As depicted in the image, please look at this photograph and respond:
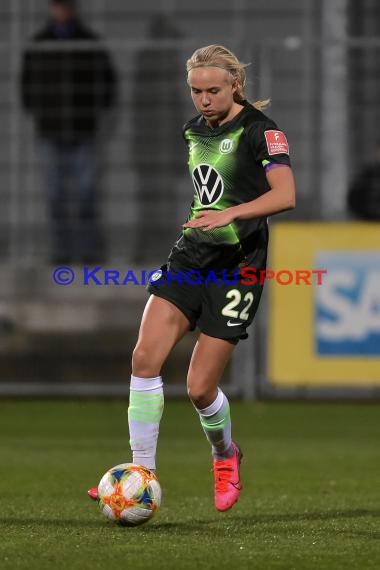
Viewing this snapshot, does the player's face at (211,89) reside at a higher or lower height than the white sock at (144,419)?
higher

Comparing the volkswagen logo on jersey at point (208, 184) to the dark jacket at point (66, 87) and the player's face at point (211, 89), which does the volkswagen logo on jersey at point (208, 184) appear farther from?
the dark jacket at point (66, 87)

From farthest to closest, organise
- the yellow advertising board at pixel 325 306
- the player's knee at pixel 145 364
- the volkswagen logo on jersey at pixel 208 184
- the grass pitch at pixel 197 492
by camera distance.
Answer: the yellow advertising board at pixel 325 306
the volkswagen logo on jersey at pixel 208 184
the player's knee at pixel 145 364
the grass pitch at pixel 197 492

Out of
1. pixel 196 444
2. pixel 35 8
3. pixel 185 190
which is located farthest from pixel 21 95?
pixel 196 444

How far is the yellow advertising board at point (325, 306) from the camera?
1267 cm

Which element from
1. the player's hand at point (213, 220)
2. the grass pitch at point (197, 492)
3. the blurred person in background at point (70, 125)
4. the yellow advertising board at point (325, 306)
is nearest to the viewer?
the grass pitch at point (197, 492)

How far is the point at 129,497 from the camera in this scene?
620 cm

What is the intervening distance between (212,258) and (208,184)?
0.32 metres

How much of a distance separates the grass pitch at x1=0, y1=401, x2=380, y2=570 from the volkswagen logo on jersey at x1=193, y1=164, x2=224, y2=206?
1376 mm

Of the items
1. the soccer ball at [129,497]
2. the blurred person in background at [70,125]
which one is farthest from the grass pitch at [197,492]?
the blurred person in background at [70,125]

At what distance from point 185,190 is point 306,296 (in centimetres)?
156

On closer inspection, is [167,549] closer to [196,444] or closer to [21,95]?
[196,444]

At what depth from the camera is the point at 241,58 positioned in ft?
42.6

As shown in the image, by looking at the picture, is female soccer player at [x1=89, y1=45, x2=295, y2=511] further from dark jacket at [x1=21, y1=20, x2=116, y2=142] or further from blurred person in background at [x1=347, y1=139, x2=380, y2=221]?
dark jacket at [x1=21, y1=20, x2=116, y2=142]

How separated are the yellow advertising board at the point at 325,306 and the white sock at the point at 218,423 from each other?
5.77 m
